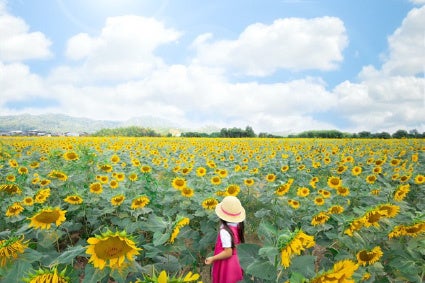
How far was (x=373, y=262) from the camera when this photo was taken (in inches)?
103

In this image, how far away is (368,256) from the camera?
2.61 metres

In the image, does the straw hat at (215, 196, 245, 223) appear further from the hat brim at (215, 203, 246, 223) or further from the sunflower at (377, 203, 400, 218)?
the sunflower at (377, 203, 400, 218)

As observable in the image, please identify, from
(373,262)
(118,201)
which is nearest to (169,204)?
(118,201)

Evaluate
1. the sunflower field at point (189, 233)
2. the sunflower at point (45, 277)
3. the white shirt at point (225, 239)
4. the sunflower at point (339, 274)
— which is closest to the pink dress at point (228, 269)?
the white shirt at point (225, 239)

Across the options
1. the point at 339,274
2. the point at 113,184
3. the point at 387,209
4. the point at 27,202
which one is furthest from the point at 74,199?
the point at 339,274

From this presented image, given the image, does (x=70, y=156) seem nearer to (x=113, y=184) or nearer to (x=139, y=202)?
(x=113, y=184)

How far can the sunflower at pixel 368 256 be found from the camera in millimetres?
2572

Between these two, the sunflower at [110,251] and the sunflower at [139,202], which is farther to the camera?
the sunflower at [139,202]

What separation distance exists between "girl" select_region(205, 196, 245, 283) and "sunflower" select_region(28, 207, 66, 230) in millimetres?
1397

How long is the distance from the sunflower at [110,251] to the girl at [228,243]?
1478mm

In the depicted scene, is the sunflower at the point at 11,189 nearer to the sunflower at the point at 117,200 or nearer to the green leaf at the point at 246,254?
the sunflower at the point at 117,200

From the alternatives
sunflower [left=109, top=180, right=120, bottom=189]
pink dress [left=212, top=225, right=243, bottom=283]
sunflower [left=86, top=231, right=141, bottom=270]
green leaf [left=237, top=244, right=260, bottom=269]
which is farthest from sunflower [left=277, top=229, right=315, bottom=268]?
sunflower [left=109, top=180, right=120, bottom=189]

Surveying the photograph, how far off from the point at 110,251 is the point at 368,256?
194cm

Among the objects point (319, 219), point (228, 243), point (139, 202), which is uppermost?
point (139, 202)
